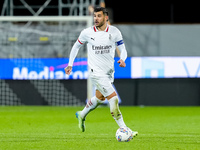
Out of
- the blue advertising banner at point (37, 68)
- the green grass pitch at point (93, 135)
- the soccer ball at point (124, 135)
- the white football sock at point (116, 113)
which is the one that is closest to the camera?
the green grass pitch at point (93, 135)

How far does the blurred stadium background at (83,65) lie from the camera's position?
16.6 meters

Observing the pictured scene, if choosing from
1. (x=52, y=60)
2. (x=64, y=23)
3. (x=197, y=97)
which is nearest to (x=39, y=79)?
(x=52, y=60)

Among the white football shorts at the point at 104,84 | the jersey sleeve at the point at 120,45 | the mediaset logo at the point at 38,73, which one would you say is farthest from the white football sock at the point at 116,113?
the mediaset logo at the point at 38,73

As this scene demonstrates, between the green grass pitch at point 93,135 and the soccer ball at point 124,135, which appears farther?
the soccer ball at point 124,135

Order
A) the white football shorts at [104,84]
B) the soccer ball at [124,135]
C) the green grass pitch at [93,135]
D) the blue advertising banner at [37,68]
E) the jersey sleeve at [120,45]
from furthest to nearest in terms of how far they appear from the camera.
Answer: the blue advertising banner at [37,68] < the jersey sleeve at [120,45] < the white football shorts at [104,84] < the soccer ball at [124,135] < the green grass pitch at [93,135]

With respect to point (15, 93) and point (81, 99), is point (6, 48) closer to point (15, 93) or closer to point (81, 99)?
point (15, 93)

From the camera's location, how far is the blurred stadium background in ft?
54.5

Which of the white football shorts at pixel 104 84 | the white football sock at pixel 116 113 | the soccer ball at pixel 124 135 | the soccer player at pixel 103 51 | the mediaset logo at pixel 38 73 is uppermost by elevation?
the soccer player at pixel 103 51

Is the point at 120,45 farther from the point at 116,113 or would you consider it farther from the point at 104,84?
the point at 116,113

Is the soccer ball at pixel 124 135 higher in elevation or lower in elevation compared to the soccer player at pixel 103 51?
lower

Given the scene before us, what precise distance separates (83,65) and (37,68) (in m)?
1.44

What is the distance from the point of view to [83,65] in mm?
16656

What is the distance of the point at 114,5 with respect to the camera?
2289 cm

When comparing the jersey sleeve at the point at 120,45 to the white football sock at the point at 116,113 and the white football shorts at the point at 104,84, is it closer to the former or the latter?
the white football shorts at the point at 104,84
